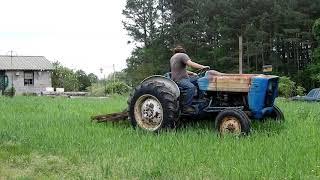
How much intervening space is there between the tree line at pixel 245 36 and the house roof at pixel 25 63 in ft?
38.7

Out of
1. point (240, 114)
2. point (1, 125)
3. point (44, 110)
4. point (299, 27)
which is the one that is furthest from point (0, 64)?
point (240, 114)

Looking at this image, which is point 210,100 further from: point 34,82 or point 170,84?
point 34,82

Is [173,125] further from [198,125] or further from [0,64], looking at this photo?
[0,64]

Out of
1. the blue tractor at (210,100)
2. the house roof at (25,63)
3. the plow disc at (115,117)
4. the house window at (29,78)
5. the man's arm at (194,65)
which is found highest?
the house roof at (25,63)

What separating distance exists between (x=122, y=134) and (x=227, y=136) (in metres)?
2.05

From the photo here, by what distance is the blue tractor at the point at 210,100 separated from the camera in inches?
379

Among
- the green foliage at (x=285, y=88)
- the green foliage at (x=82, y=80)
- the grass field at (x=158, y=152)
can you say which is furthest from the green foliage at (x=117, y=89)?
the grass field at (x=158, y=152)

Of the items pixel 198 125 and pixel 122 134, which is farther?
pixel 198 125

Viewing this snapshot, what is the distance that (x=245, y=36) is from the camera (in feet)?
164

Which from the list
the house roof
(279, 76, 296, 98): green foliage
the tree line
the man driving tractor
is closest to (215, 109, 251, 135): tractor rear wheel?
the man driving tractor

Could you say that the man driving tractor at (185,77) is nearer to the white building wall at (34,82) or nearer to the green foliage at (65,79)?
the white building wall at (34,82)

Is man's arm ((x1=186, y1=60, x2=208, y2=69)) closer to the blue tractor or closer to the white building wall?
the blue tractor

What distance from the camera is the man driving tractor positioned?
10219 mm

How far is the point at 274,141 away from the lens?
8.23 m
